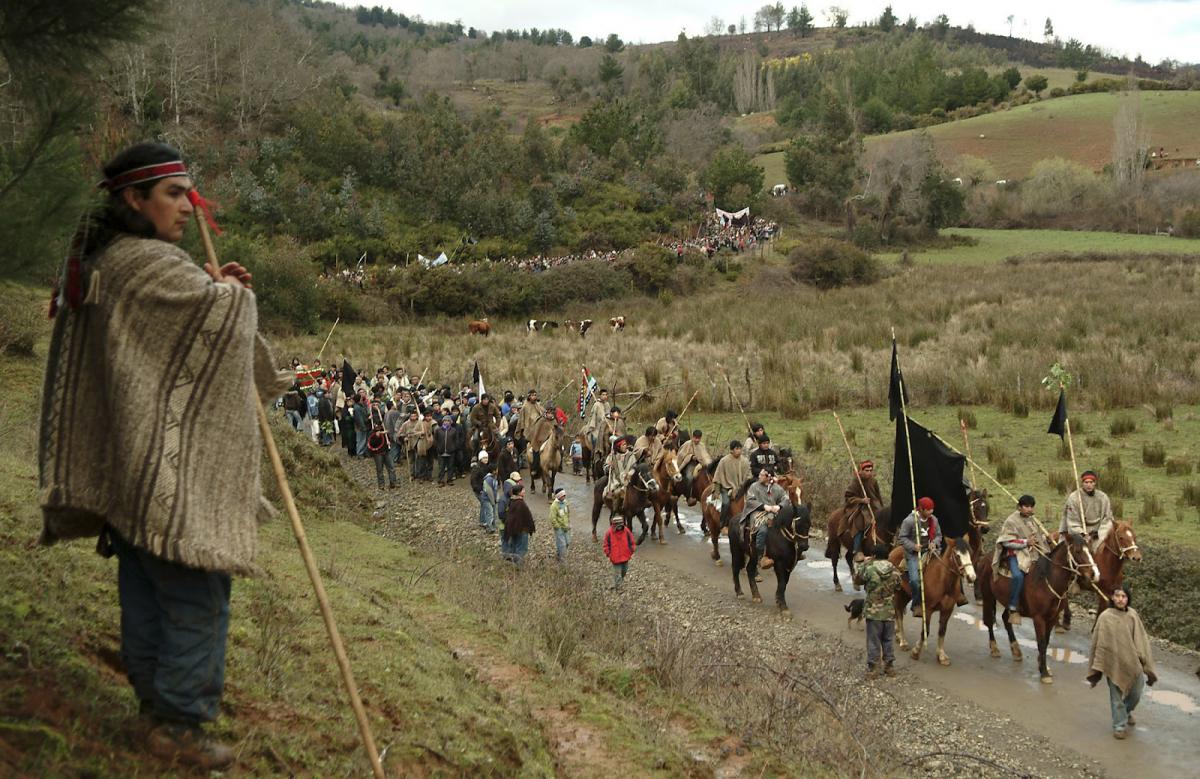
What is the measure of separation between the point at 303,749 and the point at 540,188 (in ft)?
196

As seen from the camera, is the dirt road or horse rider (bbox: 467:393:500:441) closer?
the dirt road

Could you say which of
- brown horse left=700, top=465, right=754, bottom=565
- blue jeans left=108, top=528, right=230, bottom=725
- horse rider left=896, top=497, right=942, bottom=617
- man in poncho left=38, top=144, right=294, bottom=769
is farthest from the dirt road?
man in poncho left=38, top=144, right=294, bottom=769

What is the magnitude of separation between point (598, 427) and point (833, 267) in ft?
107

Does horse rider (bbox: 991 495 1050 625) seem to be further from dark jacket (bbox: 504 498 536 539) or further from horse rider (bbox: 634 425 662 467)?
horse rider (bbox: 634 425 662 467)

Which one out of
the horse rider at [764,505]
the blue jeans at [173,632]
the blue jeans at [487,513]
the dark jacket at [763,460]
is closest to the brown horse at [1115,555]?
the horse rider at [764,505]

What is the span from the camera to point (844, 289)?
49.7 meters

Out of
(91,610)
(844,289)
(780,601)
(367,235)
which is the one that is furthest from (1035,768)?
(367,235)

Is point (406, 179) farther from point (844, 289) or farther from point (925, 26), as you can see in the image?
point (925, 26)

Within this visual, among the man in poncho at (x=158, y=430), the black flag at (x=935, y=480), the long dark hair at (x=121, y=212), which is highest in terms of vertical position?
the long dark hair at (x=121, y=212)

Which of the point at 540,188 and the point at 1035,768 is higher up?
the point at 540,188

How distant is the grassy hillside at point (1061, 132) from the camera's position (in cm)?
8569

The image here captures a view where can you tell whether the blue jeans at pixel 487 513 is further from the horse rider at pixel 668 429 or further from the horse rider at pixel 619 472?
the horse rider at pixel 668 429

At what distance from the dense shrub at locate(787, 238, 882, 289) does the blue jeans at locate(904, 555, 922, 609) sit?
40.4 meters

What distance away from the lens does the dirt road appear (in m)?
9.93
